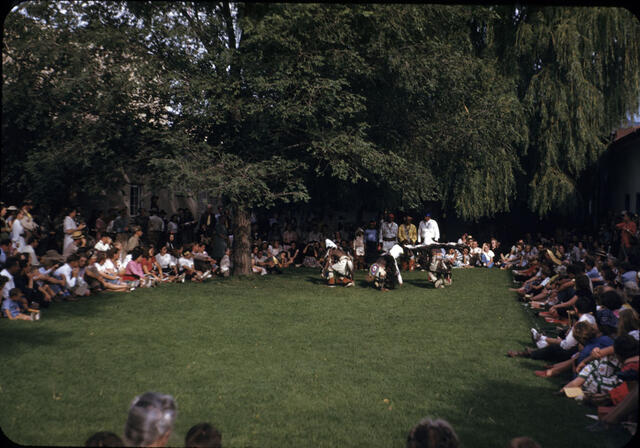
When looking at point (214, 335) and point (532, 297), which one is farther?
point (532, 297)

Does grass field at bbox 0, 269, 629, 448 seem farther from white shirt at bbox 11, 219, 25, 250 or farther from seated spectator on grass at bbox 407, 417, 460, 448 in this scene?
white shirt at bbox 11, 219, 25, 250

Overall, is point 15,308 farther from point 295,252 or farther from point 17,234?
point 295,252

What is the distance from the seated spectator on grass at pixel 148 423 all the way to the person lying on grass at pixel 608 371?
16.7 feet

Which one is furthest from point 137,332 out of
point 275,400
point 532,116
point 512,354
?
point 532,116

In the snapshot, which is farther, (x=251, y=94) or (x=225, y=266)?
(x=225, y=266)

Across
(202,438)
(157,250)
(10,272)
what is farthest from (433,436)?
(157,250)

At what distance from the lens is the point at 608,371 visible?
6.95 meters

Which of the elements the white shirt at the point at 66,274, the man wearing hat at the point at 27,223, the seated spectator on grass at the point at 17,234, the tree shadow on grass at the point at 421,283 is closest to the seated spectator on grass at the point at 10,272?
the white shirt at the point at 66,274

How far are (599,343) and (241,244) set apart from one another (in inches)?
522

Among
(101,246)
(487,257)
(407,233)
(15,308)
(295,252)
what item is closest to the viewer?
(15,308)

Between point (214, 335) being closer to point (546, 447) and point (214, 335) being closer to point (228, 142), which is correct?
point (546, 447)

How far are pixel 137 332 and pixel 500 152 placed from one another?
47.1ft

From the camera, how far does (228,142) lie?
17.2m

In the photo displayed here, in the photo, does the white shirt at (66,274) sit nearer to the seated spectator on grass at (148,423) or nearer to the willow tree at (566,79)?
the seated spectator on grass at (148,423)
